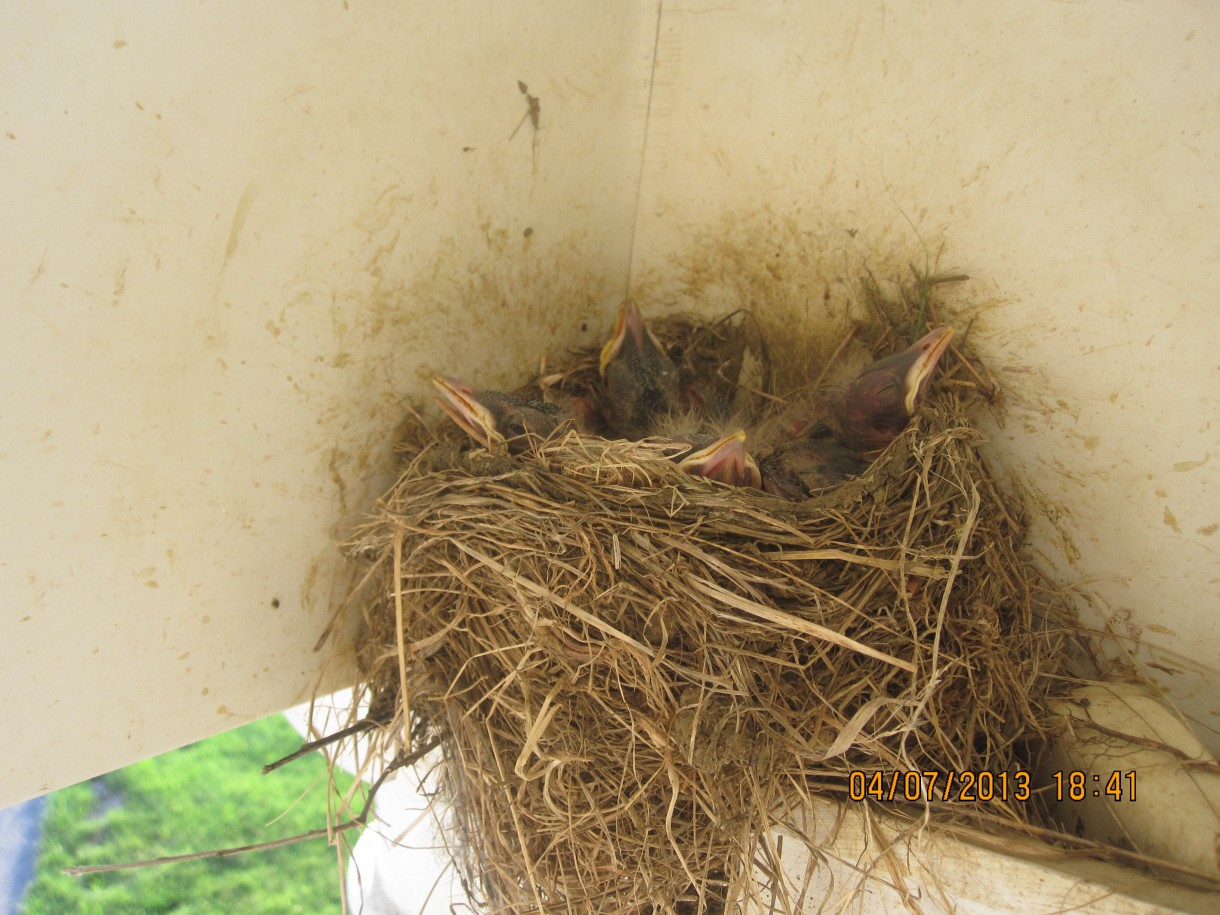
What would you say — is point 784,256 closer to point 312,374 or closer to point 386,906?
point 312,374

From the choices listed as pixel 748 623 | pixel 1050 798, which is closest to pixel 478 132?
pixel 748 623

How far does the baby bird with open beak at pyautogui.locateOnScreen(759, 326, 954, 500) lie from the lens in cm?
119

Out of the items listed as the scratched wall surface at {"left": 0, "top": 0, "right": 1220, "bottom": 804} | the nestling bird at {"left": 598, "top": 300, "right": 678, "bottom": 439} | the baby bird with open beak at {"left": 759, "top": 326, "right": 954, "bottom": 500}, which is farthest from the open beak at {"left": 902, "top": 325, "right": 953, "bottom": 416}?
the nestling bird at {"left": 598, "top": 300, "right": 678, "bottom": 439}

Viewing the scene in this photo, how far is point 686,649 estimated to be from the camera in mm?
1077

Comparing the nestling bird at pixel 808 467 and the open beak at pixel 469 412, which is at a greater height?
the open beak at pixel 469 412

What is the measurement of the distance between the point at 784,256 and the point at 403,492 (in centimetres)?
72

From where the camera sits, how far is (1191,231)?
1.01 m

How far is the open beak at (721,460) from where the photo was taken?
1156 millimetres

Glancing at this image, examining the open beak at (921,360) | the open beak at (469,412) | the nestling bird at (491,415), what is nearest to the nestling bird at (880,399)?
the open beak at (921,360)

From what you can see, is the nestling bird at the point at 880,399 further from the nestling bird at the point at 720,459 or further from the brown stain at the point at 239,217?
the brown stain at the point at 239,217

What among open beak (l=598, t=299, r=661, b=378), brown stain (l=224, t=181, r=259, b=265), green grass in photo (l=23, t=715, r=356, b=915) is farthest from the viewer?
green grass in photo (l=23, t=715, r=356, b=915)

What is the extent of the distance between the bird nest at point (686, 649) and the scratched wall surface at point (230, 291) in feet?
0.70

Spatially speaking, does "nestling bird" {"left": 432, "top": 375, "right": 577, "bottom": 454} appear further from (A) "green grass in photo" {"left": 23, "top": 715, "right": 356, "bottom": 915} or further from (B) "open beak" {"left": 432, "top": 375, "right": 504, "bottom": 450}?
(A) "green grass in photo" {"left": 23, "top": 715, "right": 356, "bottom": 915}

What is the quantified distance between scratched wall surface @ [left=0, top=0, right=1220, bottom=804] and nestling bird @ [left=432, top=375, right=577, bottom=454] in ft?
0.41
